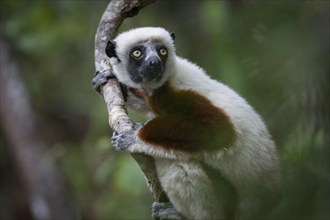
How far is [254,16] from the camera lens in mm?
2350

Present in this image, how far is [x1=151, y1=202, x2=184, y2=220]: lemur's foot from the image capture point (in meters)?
3.45

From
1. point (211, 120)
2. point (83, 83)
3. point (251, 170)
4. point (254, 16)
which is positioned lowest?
point (251, 170)

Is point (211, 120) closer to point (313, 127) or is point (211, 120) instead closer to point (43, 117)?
point (313, 127)

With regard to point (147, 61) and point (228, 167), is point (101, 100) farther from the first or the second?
point (228, 167)

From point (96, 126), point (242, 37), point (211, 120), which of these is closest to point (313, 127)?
point (242, 37)

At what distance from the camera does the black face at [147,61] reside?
3.68 metres

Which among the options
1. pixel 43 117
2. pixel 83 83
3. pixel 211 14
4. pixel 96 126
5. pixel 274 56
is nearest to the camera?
pixel 274 56

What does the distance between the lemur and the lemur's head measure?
0.05 meters

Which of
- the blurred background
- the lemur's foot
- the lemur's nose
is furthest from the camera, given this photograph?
the lemur's nose

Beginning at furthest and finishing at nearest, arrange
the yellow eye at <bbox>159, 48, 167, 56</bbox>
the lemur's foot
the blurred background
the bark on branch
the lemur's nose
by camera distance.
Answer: the yellow eye at <bbox>159, 48, 167, 56</bbox> < the lemur's nose < the lemur's foot < the bark on branch < the blurred background

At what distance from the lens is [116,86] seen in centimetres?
374

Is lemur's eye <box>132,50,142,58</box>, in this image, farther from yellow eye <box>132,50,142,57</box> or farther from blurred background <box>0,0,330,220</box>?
blurred background <box>0,0,330,220</box>

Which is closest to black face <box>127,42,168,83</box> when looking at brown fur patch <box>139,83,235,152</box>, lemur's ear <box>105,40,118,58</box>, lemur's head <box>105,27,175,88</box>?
lemur's head <box>105,27,175,88</box>

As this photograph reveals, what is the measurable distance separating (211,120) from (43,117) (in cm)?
549
